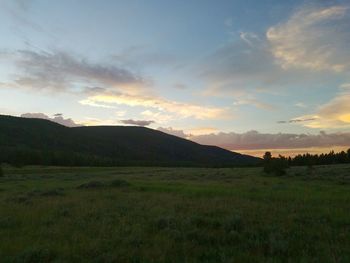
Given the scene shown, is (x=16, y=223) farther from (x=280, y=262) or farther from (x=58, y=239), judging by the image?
(x=280, y=262)

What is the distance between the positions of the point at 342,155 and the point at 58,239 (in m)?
112

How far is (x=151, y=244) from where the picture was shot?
10961 mm

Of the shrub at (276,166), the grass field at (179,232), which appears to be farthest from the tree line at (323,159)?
the grass field at (179,232)

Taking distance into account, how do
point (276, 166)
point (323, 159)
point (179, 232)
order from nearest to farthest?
point (179, 232)
point (276, 166)
point (323, 159)

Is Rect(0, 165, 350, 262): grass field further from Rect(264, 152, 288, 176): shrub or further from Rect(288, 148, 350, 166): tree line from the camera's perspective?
Rect(288, 148, 350, 166): tree line

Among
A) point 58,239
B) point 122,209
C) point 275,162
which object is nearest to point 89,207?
point 122,209

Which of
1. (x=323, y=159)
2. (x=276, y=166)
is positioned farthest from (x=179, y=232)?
(x=323, y=159)

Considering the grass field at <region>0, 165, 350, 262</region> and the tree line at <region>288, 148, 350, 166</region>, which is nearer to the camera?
the grass field at <region>0, 165, 350, 262</region>

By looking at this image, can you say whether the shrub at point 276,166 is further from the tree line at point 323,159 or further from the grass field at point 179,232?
the tree line at point 323,159

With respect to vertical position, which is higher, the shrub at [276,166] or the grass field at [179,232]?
the shrub at [276,166]

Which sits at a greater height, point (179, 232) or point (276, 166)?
point (276, 166)

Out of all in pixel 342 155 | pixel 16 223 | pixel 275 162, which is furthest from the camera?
pixel 342 155

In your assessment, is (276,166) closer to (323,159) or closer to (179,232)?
(179,232)

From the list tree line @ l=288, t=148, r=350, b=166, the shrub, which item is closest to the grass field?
the shrub
